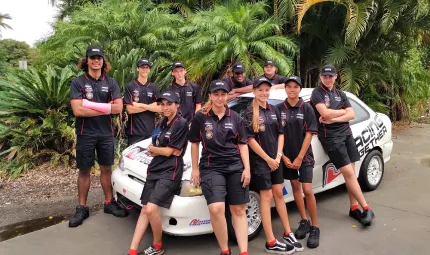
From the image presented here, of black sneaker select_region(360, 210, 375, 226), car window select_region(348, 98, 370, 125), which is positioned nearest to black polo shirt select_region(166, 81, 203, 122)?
car window select_region(348, 98, 370, 125)

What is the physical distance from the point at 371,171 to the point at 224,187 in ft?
9.84

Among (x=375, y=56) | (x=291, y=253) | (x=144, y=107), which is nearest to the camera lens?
(x=291, y=253)

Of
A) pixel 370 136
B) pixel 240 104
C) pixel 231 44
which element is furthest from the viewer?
pixel 231 44

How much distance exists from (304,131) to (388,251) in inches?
57.2

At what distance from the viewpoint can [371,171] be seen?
5691mm

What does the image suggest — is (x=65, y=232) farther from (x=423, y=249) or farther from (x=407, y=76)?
(x=407, y=76)

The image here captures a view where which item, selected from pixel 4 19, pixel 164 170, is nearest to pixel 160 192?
pixel 164 170

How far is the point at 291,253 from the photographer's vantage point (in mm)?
3947

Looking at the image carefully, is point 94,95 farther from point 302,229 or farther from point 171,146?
point 302,229

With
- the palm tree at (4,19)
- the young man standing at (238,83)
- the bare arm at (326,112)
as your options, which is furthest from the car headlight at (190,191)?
the palm tree at (4,19)

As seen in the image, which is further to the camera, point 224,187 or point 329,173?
point 329,173

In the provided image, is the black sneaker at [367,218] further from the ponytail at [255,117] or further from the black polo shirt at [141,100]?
the black polo shirt at [141,100]

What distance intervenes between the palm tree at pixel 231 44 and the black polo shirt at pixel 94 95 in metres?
4.22

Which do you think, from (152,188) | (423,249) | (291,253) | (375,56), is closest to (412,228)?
(423,249)
